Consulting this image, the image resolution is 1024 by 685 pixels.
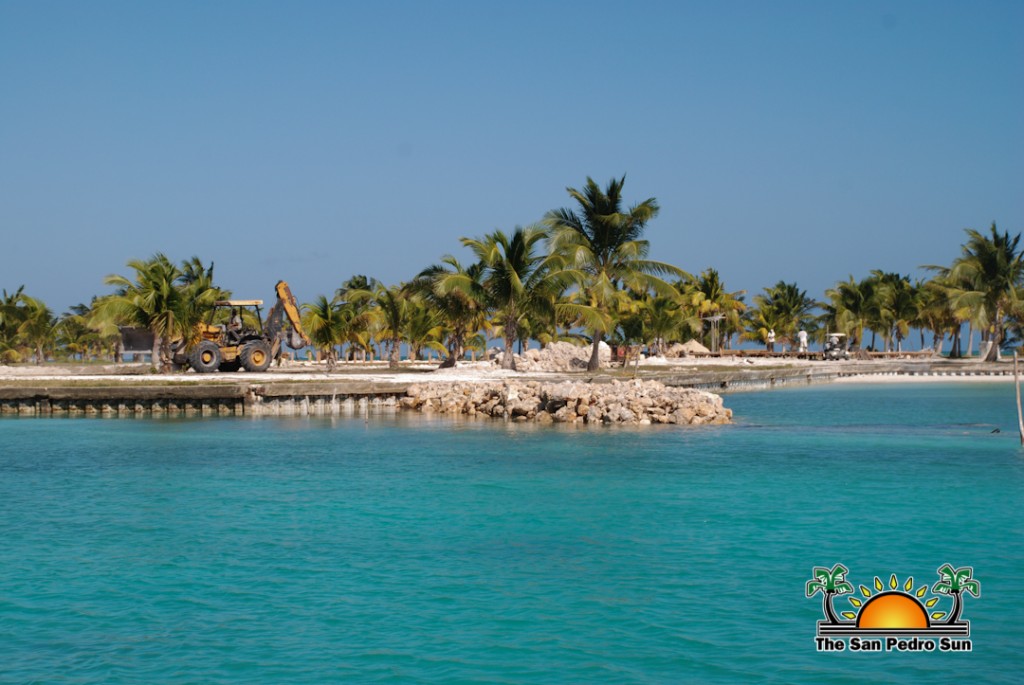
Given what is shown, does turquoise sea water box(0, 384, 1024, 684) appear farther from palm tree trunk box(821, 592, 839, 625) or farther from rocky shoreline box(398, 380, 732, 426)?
rocky shoreline box(398, 380, 732, 426)

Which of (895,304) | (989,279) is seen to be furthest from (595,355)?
(895,304)

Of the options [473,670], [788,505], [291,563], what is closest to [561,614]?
[473,670]

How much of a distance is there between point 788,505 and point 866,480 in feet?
10.1

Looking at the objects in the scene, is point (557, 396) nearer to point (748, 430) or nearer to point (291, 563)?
point (748, 430)

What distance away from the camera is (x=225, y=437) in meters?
23.9

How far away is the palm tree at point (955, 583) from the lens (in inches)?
364

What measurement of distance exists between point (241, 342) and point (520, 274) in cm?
1140

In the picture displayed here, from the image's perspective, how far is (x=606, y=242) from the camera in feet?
143

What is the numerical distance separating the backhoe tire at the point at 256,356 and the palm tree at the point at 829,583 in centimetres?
3026

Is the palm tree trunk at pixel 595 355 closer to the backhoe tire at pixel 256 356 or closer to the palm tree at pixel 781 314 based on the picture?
the backhoe tire at pixel 256 356

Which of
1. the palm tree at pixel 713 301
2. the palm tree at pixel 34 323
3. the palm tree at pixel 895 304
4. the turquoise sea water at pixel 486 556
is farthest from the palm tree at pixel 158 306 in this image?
the palm tree at pixel 895 304

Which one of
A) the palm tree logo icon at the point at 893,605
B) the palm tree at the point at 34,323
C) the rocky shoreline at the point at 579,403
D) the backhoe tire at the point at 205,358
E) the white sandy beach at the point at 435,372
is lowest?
the palm tree logo icon at the point at 893,605

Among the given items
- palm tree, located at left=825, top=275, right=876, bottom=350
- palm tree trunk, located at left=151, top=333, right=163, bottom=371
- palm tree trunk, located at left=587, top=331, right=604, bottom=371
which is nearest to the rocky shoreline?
palm tree trunk, located at left=151, top=333, right=163, bottom=371

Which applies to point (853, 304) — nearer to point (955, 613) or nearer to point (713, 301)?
point (713, 301)
